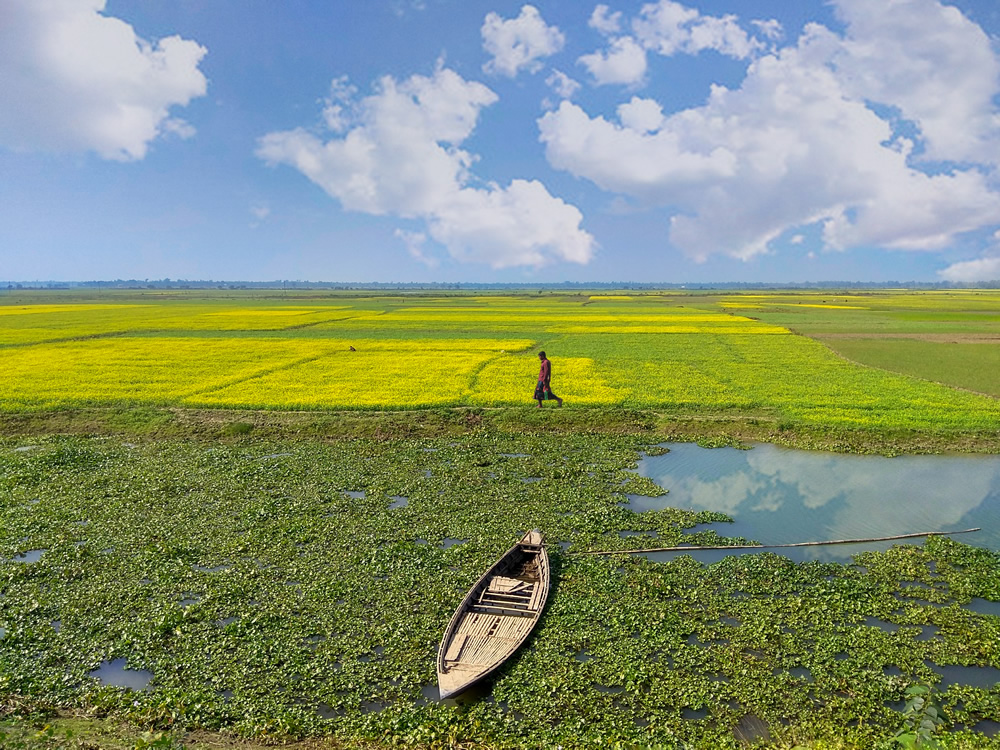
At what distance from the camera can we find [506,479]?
54.5 ft

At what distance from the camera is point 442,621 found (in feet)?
32.0

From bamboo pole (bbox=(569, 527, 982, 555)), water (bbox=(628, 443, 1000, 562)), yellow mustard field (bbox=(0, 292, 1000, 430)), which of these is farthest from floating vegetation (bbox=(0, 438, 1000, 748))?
yellow mustard field (bbox=(0, 292, 1000, 430))

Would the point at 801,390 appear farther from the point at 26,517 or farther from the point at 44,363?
the point at 44,363

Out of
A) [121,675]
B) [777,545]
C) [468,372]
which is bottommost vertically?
[121,675]

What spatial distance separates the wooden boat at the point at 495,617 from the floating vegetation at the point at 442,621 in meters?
0.31

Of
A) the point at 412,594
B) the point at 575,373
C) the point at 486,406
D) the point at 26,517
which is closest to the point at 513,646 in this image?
the point at 412,594

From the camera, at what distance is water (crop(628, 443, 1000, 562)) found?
44.4ft

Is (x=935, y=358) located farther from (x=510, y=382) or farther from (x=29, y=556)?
(x=29, y=556)

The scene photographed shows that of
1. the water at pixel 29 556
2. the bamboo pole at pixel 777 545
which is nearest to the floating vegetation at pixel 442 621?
the water at pixel 29 556

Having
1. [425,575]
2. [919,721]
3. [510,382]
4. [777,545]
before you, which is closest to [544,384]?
[510,382]

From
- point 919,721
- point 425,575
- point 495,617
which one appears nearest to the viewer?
point 919,721

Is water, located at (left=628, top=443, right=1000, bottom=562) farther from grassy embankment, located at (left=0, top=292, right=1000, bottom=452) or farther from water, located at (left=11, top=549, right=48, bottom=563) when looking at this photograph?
water, located at (left=11, top=549, right=48, bottom=563)

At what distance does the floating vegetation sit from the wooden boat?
1.01 feet

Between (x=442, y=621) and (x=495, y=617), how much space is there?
37.6 inches
